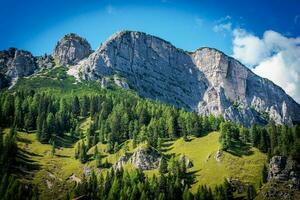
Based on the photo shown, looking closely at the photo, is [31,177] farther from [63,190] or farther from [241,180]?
[241,180]

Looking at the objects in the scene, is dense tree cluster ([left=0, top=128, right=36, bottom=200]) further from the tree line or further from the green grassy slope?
the tree line

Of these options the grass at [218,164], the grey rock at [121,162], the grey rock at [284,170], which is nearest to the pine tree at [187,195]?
the grass at [218,164]

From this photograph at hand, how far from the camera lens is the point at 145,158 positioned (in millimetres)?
Result: 176750

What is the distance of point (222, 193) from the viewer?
140875 millimetres

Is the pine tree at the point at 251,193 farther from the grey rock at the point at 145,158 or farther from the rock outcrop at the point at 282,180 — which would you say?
the grey rock at the point at 145,158

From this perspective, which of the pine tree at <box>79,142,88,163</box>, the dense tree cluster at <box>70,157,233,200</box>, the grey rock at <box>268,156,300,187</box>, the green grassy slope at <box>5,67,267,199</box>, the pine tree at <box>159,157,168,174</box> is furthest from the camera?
the pine tree at <box>79,142,88,163</box>

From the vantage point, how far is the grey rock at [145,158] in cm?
17462

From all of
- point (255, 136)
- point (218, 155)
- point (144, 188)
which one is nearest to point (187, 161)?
point (218, 155)

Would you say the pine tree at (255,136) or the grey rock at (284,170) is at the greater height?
the pine tree at (255,136)

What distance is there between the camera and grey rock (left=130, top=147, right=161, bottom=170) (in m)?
175

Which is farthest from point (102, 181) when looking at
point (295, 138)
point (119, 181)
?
point (295, 138)

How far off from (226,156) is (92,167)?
202 ft

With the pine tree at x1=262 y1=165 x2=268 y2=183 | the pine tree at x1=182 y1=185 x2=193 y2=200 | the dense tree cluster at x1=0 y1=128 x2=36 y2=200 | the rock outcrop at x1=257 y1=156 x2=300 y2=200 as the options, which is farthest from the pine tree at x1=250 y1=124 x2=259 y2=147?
the dense tree cluster at x1=0 y1=128 x2=36 y2=200

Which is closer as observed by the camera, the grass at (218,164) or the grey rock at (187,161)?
the grass at (218,164)
